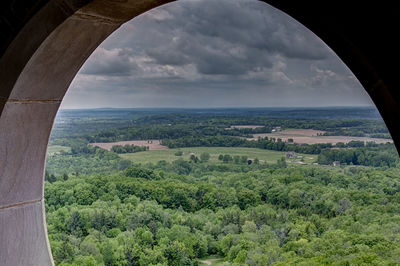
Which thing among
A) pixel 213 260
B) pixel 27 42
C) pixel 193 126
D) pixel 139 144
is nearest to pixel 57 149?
pixel 139 144

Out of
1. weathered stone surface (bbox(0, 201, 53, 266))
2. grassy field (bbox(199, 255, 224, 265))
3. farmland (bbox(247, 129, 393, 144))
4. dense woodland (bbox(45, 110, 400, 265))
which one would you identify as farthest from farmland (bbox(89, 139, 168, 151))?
weathered stone surface (bbox(0, 201, 53, 266))

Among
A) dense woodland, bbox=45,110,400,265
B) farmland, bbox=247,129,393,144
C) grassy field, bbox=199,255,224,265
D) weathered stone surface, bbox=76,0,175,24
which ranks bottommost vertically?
grassy field, bbox=199,255,224,265

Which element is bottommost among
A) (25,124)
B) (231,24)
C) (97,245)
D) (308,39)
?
(97,245)

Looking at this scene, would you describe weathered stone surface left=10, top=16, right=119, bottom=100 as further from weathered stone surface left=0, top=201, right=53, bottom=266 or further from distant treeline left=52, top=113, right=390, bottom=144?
distant treeline left=52, top=113, right=390, bottom=144

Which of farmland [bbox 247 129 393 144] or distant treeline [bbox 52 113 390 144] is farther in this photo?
distant treeline [bbox 52 113 390 144]

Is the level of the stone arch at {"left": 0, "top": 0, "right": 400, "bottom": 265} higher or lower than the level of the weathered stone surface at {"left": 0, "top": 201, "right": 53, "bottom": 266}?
higher

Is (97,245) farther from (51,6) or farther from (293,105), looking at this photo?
(51,6)

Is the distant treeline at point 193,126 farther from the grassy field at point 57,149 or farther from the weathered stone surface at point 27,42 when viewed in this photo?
the weathered stone surface at point 27,42

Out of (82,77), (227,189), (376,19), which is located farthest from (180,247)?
(376,19)
